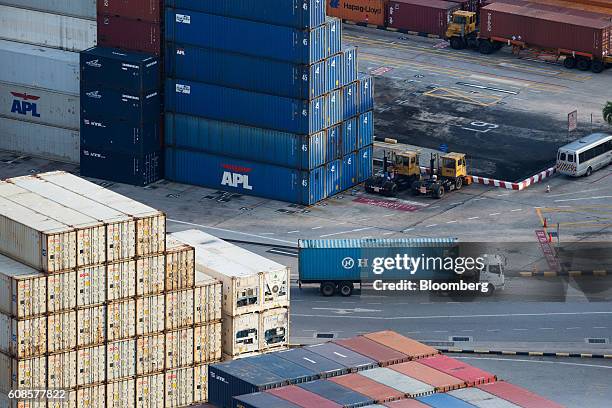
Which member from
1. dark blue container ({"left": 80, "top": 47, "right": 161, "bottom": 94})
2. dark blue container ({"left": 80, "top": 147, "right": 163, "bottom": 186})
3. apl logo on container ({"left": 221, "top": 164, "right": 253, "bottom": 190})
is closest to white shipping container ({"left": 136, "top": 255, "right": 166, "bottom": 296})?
apl logo on container ({"left": 221, "top": 164, "right": 253, "bottom": 190})

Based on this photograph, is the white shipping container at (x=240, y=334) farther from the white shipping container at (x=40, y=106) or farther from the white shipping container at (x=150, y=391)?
the white shipping container at (x=40, y=106)

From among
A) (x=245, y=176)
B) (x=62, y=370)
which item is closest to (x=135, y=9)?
(x=245, y=176)

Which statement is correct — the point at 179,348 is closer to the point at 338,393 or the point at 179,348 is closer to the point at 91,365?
the point at 91,365

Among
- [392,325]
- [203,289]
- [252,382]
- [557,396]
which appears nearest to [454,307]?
[392,325]

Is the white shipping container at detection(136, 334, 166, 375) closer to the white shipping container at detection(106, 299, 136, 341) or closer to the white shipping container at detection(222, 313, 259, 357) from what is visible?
the white shipping container at detection(106, 299, 136, 341)

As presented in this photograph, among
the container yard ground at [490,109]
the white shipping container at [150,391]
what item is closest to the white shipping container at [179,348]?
the white shipping container at [150,391]

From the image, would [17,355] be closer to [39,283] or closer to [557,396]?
[39,283]

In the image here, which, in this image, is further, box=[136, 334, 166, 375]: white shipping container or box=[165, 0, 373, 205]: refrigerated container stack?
box=[165, 0, 373, 205]: refrigerated container stack
